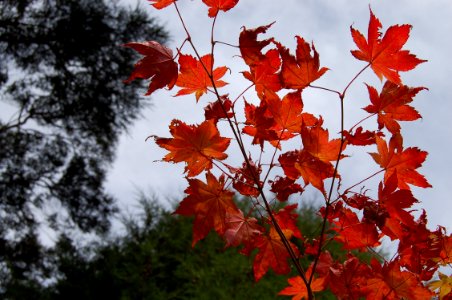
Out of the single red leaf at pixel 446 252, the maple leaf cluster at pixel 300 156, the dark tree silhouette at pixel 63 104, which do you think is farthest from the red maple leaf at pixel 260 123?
the dark tree silhouette at pixel 63 104

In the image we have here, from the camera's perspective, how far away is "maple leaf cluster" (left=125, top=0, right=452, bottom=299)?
651 millimetres

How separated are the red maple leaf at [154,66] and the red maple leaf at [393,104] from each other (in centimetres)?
27

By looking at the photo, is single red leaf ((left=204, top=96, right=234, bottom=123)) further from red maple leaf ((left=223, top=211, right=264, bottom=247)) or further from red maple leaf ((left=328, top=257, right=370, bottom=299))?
red maple leaf ((left=328, top=257, right=370, bottom=299))

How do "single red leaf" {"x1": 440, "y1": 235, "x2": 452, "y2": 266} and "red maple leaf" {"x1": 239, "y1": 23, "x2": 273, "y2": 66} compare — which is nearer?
"red maple leaf" {"x1": 239, "y1": 23, "x2": 273, "y2": 66}

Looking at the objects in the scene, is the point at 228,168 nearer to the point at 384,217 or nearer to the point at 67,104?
the point at 384,217

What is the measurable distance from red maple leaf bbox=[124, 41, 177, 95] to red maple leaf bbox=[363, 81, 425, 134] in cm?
27

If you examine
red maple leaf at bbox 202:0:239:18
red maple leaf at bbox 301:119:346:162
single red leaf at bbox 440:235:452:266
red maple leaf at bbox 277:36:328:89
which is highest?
red maple leaf at bbox 202:0:239:18

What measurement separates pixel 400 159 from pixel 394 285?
17cm

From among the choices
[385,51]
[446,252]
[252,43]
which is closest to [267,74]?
[252,43]

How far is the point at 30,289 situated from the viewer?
14.4 feet

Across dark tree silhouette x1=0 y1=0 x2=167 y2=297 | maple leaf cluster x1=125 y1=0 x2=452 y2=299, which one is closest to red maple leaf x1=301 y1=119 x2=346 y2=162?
maple leaf cluster x1=125 y1=0 x2=452 y2=299

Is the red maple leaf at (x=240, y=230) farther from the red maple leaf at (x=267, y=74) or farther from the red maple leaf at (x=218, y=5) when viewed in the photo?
the red maple leaf at (x=218, y=5)

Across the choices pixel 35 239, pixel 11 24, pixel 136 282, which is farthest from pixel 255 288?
pixel 11 24

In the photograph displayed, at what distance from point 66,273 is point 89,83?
246 centimetres
